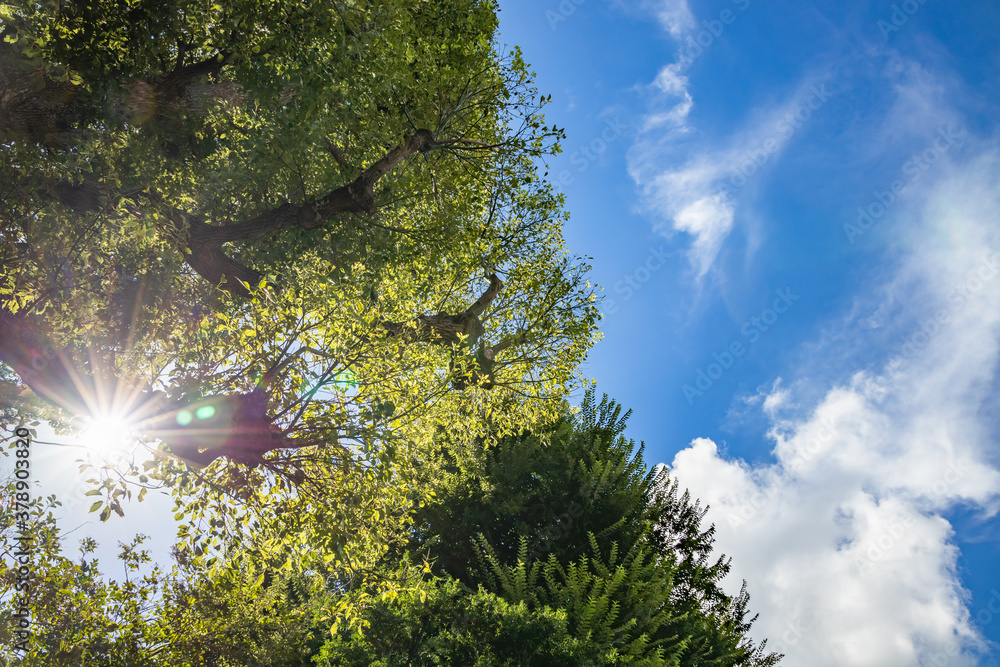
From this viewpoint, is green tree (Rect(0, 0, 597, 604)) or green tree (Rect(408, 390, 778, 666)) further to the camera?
green tree (Rect(408, 390, 778, 666))

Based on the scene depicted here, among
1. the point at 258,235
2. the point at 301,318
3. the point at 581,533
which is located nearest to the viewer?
the point at 301,318

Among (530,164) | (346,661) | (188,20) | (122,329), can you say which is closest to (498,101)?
(530,164)

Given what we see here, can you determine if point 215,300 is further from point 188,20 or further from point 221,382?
point 188,20

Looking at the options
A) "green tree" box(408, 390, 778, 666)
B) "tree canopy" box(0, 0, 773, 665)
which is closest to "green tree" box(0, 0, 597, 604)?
"tree canopy" box(0, 0, 773, 665)

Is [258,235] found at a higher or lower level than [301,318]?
higher

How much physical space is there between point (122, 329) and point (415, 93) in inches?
281

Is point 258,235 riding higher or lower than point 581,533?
higher

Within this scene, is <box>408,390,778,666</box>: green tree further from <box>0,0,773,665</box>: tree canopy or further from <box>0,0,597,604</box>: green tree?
<box>0,0,597,604</box>: green tree

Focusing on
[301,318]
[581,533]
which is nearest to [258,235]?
[301,318]

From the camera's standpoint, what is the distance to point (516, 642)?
10516mm

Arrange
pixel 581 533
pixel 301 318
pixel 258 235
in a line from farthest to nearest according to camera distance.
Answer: pixel 581 533 → pixel 258 235 → pixel 301 318

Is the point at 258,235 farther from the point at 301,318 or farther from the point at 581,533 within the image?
the point at 581,533

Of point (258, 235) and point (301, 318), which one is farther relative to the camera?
point (258, 235)

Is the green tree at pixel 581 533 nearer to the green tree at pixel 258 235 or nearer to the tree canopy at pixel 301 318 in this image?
the tree canopy at pixel 301 318
